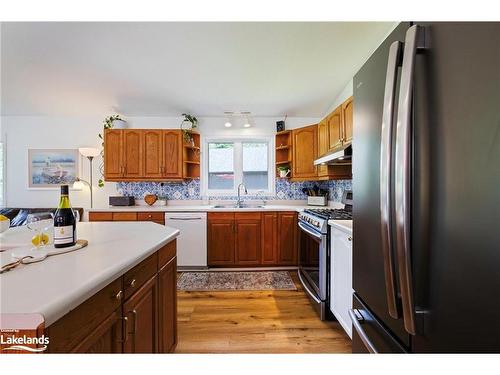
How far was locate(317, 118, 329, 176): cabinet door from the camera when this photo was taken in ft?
9.04

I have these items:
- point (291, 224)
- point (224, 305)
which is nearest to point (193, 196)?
point (291, 224)

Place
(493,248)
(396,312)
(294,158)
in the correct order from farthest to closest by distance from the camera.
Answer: (294,158), (396,312), (493,248)

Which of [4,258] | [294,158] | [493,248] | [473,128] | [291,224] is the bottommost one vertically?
[291,224]

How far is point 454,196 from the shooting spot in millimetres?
527

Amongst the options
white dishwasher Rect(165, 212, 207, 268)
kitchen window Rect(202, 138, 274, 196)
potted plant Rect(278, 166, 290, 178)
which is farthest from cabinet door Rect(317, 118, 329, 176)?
white dishwasher Rect(165, 212, 207, 268)

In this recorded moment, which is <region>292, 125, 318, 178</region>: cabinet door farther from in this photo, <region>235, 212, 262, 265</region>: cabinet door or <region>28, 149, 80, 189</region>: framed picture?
<region>28, 149, 80, 189</region>: framed picture

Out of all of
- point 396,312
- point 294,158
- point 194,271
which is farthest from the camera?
point 294,158

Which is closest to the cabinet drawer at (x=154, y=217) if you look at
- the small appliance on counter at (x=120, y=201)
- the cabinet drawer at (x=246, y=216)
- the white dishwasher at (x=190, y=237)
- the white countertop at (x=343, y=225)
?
the white dishwasher at (x=190, y=237)

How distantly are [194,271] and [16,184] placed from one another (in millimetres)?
3500

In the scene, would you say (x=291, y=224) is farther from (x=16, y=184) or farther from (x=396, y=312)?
(x=16, y=184)

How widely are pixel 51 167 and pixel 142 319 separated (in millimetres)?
4078

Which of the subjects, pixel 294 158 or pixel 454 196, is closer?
pixel 454 196

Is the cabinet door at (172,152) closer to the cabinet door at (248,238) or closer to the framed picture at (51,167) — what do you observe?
the cabinet door at (248,238)
